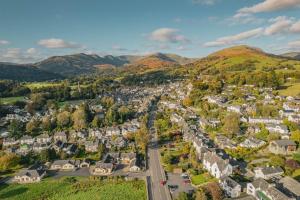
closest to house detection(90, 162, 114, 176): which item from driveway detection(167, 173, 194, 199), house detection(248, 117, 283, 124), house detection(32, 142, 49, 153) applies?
driveway detection(167, 173, 194, 199)

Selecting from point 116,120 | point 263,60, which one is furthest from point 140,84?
point 116,120

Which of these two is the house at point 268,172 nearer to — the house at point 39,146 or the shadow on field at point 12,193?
the shadow on field at point 12,193

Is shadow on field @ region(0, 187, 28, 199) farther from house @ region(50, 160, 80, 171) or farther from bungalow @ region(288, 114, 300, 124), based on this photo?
bungalow @ region(288, 114, 300, 124)

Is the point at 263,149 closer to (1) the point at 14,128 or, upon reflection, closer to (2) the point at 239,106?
(2) the point at 239,106

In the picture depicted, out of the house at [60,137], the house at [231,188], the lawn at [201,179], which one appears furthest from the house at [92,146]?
the house at [231,188]

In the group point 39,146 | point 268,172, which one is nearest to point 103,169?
point 39,146
